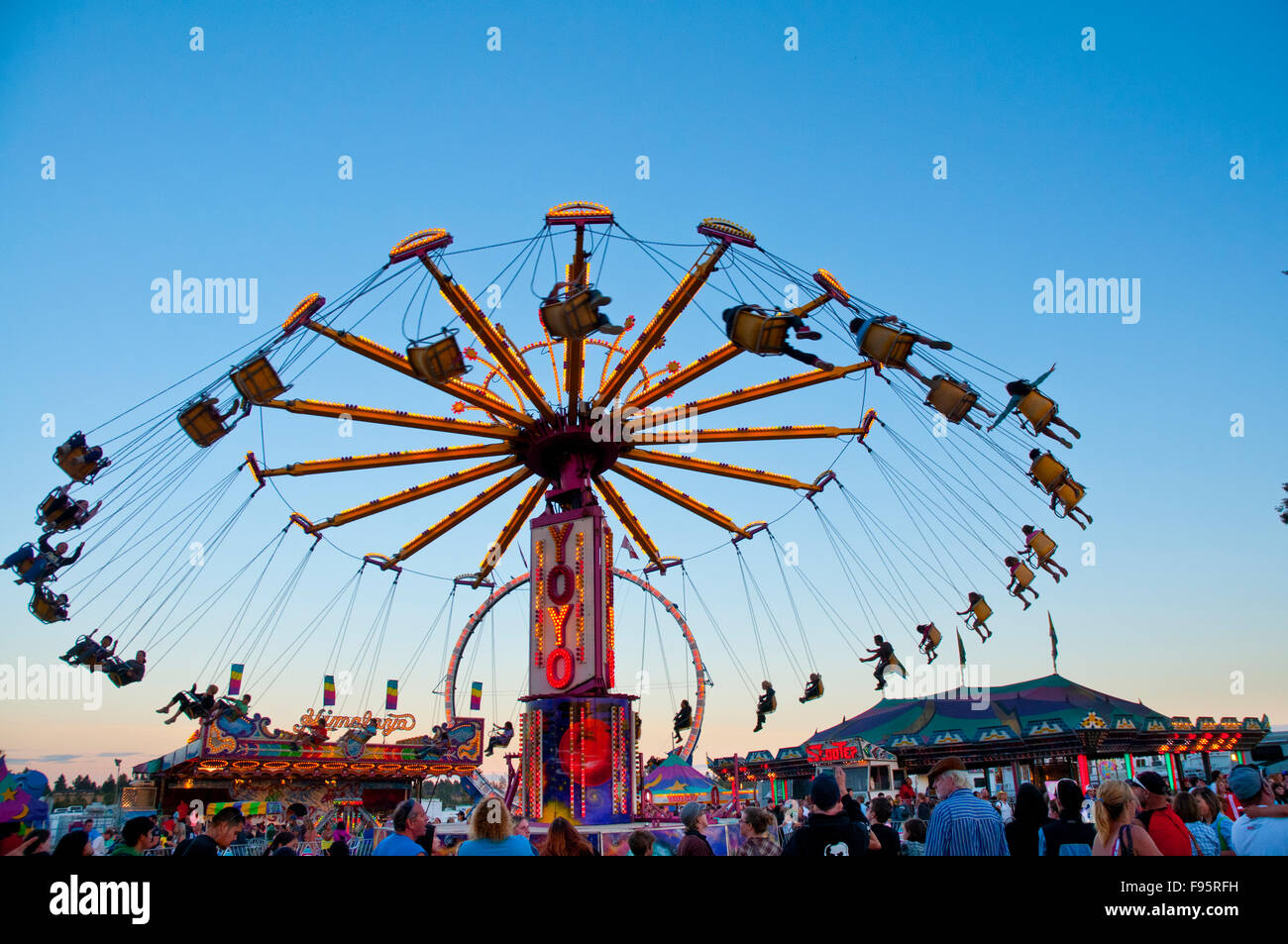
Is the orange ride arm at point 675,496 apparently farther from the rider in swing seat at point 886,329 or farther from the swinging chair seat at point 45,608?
the swinging chair seat at point 45,608

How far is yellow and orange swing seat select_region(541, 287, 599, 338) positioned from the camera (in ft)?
41.7

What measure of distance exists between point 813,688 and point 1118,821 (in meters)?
17.4

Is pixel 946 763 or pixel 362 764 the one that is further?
pixel 362 764

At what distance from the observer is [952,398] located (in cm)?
1225

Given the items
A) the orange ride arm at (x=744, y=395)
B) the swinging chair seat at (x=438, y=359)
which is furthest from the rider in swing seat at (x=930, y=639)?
the swinging chair seat at (x=438, y=359)

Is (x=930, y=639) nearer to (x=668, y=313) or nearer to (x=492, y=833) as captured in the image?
(x=668, y=313)

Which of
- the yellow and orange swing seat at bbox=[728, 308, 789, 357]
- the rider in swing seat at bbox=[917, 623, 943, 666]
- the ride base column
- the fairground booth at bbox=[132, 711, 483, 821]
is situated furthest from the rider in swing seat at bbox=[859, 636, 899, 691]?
the fairground booth at bbox=[132, 711, 483, 821]

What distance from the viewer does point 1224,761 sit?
45.0 meters

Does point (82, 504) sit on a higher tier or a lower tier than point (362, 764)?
higher

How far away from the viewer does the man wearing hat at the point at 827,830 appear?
448cm

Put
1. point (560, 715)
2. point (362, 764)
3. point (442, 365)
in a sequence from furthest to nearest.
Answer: point (362, 764)
point (560, 715)
point (442, 365)

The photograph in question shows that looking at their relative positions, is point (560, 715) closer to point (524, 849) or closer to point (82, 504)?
point (82, 504)
